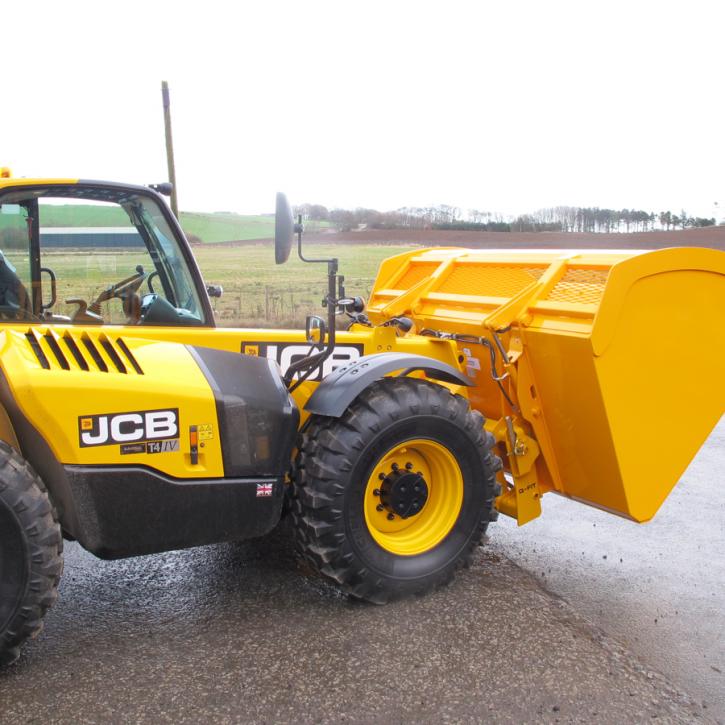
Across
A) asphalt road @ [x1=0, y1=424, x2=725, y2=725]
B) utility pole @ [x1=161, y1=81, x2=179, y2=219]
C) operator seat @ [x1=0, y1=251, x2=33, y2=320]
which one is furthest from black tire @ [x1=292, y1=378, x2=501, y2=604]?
utility pole @ [x1=161, y1=81, x2=179, y2=219]

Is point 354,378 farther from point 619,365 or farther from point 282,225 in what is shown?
point 619,365

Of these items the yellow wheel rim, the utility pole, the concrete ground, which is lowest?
the concrete ground

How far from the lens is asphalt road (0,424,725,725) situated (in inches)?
117

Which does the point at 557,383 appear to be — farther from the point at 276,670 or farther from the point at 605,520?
the point at 276,670

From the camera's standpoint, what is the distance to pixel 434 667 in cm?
321

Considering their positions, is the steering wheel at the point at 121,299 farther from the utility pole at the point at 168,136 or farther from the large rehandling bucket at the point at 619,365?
the utility pole at the point at 168,136

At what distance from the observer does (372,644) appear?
338cm

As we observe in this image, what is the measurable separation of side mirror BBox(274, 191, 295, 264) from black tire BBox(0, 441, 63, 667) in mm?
1300

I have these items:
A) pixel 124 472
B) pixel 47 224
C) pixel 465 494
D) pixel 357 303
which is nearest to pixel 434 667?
pixel 465 494

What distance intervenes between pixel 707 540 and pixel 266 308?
298 inches

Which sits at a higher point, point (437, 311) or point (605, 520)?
point (437, 311)

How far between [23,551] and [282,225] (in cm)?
158

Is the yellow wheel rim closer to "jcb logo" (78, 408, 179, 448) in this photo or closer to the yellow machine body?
the yellow machine body

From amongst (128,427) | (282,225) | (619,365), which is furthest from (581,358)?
(128,427)
